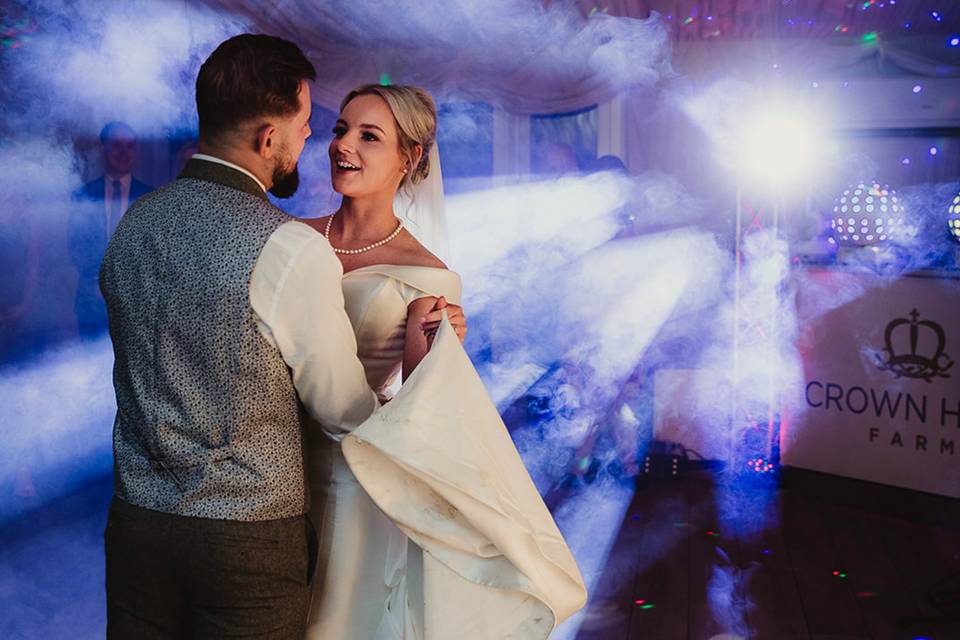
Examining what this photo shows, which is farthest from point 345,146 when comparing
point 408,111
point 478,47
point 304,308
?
point 478,47

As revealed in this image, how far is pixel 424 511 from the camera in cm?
148

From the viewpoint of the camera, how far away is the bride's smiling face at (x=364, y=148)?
1.99 meters

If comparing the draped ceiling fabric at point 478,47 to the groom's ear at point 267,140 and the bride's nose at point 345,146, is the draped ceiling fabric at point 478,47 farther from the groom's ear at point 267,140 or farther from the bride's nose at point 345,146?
the groom's ear at point 267,140

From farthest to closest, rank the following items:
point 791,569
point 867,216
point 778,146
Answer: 1. point 778,146
2. point 867,216
3. point 791,569

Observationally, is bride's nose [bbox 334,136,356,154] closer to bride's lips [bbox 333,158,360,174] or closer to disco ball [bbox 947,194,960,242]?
bride's lips [bbox 333,158,360,174]

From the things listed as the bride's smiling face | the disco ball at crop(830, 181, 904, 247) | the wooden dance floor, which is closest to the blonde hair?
the bride's smiling face

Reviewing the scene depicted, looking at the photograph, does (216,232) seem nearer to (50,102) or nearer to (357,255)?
(357,255)

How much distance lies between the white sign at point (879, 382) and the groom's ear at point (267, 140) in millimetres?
4107

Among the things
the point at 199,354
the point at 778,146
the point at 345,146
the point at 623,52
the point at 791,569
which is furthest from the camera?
the point at 778,146

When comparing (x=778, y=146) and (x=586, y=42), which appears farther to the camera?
(x=778, y=146)

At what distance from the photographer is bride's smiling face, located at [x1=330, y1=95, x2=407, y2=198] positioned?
199 centimetres

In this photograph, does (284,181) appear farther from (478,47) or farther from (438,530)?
(478,47)

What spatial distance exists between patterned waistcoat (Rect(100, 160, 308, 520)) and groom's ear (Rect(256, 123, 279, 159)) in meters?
0.05

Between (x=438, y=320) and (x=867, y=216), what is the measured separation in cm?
479
